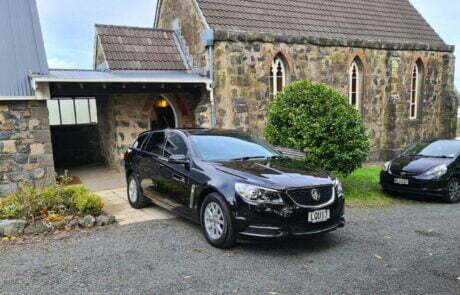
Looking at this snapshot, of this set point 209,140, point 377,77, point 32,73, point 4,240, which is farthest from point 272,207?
point 377,77

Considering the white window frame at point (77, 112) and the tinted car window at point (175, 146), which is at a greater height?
the white window frame at point (77, 112)

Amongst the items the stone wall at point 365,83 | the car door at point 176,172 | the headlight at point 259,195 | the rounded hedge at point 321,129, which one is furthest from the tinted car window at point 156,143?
the stone wall at point 365,83

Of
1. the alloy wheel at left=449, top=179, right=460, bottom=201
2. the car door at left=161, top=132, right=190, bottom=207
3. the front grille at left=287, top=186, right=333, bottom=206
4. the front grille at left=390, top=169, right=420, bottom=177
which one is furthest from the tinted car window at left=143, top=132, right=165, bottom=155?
the alloy wheel at left=449, top=179, right=460, bottom=201

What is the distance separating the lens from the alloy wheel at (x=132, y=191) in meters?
7.73

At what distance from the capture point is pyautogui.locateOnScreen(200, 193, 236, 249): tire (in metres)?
5.02

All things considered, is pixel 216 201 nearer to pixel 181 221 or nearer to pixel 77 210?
pixel 181 221

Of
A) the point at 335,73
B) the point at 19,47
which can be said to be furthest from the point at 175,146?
the point at 335,73

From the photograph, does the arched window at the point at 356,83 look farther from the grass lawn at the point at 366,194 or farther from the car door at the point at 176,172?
the car door at the point at 176,172

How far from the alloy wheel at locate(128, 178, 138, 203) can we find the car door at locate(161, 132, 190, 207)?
4.68 ft

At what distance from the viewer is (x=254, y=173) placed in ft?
17.0

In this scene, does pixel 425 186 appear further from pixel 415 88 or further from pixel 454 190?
pixel 415 88

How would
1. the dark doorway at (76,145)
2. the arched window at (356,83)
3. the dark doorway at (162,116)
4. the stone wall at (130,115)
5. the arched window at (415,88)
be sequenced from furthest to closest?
the arched window at (415,88), the arched window at (356,83), the dark doorway at (76,145), the dark doorway at (162,116), the stone wall at (130,115)

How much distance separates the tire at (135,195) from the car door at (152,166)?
0.75ft

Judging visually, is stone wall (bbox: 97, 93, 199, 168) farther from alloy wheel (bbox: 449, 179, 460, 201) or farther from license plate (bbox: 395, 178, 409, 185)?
alloy wheel (bbox: 449, 179, 460, 201)
